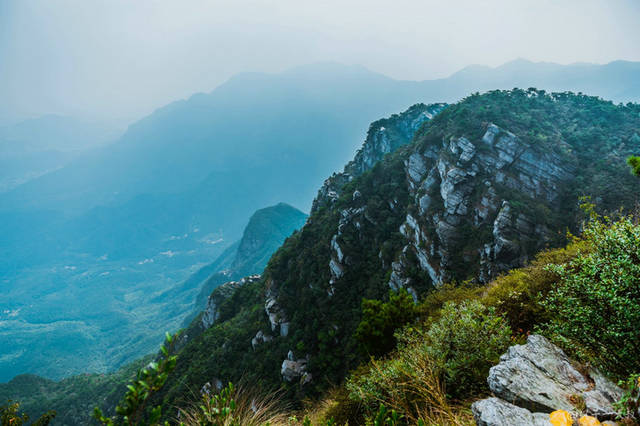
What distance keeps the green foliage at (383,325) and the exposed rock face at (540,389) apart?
944 centimetres

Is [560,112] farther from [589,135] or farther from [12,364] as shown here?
[12,364]

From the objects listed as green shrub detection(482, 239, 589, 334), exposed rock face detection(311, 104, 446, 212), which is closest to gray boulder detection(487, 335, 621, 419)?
green shrub detection(482, 239, 589, 334)

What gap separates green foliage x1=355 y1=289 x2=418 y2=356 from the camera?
14914mm

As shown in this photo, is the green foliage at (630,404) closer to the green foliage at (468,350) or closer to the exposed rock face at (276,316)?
the green foliage at (468,350)

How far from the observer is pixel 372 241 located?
38688 millimetres

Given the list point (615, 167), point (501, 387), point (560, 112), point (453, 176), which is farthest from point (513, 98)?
point (501, 387)

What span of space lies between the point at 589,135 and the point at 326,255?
4181 cm

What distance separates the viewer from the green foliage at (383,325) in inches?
587

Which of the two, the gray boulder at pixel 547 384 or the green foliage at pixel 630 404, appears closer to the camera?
the green foliage at pixel 630 404

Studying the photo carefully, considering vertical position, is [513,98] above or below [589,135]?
above

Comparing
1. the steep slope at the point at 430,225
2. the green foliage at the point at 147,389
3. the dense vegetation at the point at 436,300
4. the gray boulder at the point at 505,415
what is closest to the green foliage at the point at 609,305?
the dense vegetation at the point at 436,300

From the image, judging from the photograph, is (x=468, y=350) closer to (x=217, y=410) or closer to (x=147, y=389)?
(x=217, y=410)

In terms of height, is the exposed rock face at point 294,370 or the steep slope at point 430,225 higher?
the steep slope at point 430,225

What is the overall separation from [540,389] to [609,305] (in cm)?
209
